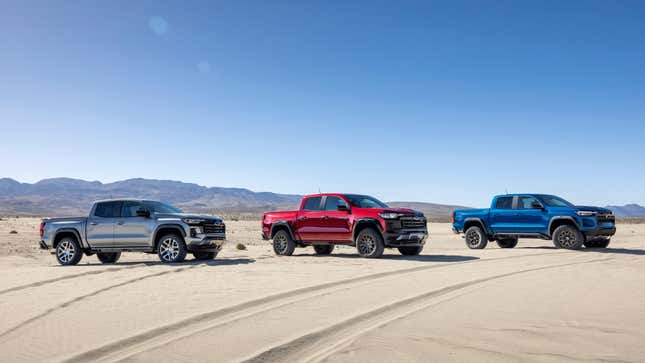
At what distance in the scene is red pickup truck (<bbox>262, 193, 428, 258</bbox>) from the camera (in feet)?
56.4

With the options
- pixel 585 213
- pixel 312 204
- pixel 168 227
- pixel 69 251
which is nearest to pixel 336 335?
pixel 168 227

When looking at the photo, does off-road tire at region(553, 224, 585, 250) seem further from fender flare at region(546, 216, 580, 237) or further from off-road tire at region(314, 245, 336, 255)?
off-road tire at region(314, 245, 336, 255)

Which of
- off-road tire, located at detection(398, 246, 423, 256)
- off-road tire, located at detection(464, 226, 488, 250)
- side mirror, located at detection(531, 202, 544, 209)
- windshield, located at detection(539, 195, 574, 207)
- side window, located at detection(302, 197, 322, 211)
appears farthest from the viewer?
off-road tire, located at detection(464, 226, 488, 250)

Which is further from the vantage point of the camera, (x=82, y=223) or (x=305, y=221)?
(x=305, y=221)

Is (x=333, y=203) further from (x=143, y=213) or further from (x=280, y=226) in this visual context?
(x=143, y=213)

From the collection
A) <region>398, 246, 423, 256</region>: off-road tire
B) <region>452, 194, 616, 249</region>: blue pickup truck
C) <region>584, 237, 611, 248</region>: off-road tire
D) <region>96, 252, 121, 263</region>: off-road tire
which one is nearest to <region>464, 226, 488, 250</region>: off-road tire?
<region>452, 194, 616, 249</region>: blue pickup truck

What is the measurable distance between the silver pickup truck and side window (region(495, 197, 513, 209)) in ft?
34.7

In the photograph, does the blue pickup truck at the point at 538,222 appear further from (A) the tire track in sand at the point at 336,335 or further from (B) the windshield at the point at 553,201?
(A) the tire track in sand at the point at 336,335

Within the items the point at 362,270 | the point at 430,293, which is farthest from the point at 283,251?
the point at 430,293

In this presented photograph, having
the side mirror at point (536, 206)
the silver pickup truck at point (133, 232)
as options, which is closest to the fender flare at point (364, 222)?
the silver pickup truck at point (133, 232)

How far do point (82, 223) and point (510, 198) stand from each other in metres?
14.7

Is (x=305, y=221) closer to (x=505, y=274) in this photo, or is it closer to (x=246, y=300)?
(x=505, y=274)

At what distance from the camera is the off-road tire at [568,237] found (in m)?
20.2

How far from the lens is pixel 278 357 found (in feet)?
19.0
